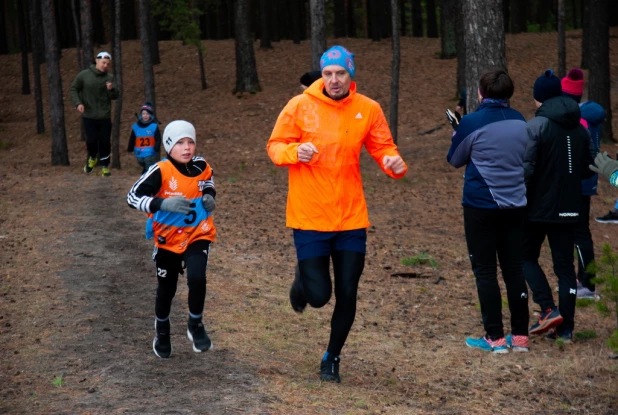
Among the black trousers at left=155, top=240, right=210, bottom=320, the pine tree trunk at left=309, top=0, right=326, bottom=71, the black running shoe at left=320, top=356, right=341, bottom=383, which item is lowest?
the black running shoe at left=320, top=356, right=341, bottom=383

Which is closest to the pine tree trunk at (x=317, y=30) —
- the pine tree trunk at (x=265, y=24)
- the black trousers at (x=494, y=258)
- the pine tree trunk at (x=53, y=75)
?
the pine tree trunk at (x=53, y=75)

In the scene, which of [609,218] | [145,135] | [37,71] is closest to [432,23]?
[37,71]

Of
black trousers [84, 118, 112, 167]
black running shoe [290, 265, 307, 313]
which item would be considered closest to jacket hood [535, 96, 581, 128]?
black running shoe [290, 265, 307, 313]

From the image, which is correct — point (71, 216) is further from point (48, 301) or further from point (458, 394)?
point (458, 394)

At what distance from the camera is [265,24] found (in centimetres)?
3619

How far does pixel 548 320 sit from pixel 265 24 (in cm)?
3034

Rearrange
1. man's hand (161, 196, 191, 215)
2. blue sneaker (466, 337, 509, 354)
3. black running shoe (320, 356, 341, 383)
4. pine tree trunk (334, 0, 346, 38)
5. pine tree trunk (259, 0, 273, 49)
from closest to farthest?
man's hand (161, 196, 191, 215)
black running shoe (320, 356, 341, 383)
blue sneaker (466, 337, 509, 354)
pine tree trunk (259, 0, 273, 49)
pine tree trunk (334, 0, 346, 38)

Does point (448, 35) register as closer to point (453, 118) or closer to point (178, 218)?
point (453, 118)

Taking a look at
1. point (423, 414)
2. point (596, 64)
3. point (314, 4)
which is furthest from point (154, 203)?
point (596, 64)

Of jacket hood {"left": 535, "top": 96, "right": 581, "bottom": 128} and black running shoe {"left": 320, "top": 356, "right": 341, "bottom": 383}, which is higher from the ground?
jacket hood {"left": 535, "top": 96, "right": 581, "bottom": 128}

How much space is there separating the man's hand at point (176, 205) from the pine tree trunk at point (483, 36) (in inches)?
257

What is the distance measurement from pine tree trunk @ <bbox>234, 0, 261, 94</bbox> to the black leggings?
2334 centimetres

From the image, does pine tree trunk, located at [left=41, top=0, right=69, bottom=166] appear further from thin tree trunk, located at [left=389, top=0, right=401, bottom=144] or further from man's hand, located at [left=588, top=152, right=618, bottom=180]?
man's hand, located at [left=588, top=152, right=618, bottom=180]

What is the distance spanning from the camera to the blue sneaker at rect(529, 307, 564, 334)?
7.42 m
